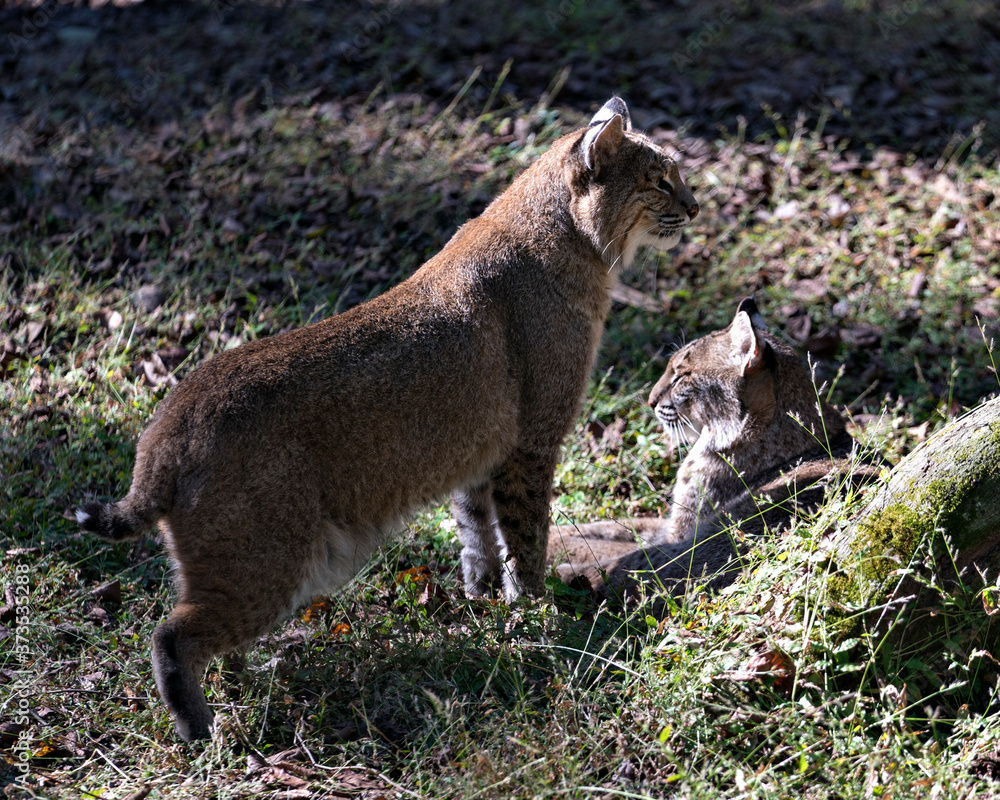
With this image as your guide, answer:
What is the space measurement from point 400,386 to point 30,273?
4.51m

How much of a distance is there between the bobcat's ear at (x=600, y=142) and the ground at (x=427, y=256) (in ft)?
2.85

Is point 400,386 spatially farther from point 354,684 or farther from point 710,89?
point 710,89

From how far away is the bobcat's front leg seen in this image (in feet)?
16.6

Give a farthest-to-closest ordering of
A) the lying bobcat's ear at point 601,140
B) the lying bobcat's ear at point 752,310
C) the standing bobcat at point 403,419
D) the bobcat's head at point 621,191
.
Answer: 1. the lying bobcat's ear at point 752,310
2. the bobcat's head at point 621,191
3. the lying bobcat's ear at point 601,140
4. the standing bobcat at point 403,419

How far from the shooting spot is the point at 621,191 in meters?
5.29

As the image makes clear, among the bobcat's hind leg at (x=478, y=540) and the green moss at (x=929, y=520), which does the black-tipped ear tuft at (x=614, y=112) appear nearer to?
the bobcat's hind leg at (x=478, y=540)

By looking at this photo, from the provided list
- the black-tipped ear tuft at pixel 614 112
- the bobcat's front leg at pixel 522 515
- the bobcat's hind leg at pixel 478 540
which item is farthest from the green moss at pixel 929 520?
the black-tipped ear tuft at pixel 614 112

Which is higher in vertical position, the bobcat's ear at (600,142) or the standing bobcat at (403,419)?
the bobcat's ear at (600,142)

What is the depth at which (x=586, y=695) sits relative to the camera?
3717 millimetres

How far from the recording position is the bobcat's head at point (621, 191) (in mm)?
5199

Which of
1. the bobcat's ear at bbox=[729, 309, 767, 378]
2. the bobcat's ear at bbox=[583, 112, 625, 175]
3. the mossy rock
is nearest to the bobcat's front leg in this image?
the bobcat's ear at bbox=[729, 309, 767, 378]

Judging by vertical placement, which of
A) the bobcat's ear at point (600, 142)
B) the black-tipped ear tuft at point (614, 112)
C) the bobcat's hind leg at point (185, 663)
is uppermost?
the black-tipped ear tuft at point (614, 112)

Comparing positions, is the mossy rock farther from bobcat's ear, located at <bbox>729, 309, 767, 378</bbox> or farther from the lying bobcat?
bobcat's ear, located at <bbox>729, 309, 767, 378</bbox>

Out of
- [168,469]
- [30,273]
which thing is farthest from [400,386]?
[30,273]
